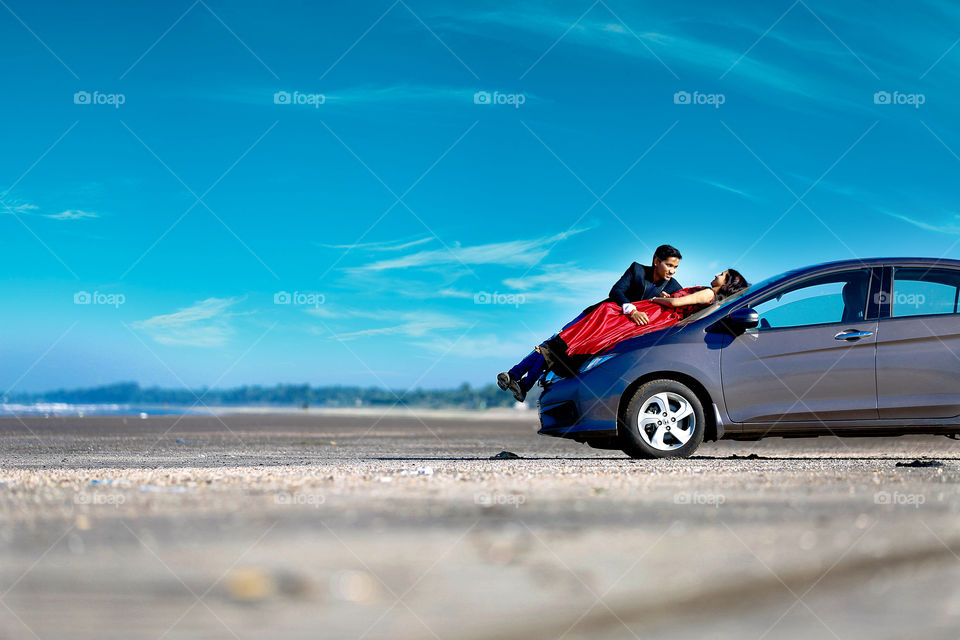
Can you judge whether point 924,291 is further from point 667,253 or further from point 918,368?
point 667,253

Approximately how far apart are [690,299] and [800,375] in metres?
1.24

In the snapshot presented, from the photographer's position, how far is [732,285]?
8477 millimetres

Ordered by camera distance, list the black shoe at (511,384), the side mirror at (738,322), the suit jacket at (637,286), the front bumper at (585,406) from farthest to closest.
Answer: the suit jacket at (637,286), the black shoe at (511,384), the front bumper at (585,406), the side mirror at (738,322)

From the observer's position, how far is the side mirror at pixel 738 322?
7.38m

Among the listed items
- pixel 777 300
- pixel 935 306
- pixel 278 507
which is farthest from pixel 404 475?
pixel 935 306

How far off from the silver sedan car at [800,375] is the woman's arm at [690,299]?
0.56 meters

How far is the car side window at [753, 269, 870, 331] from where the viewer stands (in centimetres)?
762

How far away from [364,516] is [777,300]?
5142 millimetres

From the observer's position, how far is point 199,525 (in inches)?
136

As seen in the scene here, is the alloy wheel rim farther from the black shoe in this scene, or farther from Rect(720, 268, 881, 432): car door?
the black shoe

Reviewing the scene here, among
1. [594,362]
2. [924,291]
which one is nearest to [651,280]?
[594,362]

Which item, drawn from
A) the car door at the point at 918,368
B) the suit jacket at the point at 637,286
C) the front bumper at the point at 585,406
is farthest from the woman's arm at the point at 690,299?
the car door at the point at 918,368

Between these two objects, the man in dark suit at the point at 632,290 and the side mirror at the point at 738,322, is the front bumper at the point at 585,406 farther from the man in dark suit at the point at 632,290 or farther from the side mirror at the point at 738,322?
the side mirror at the point at 738,322

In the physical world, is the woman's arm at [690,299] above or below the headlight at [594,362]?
above
